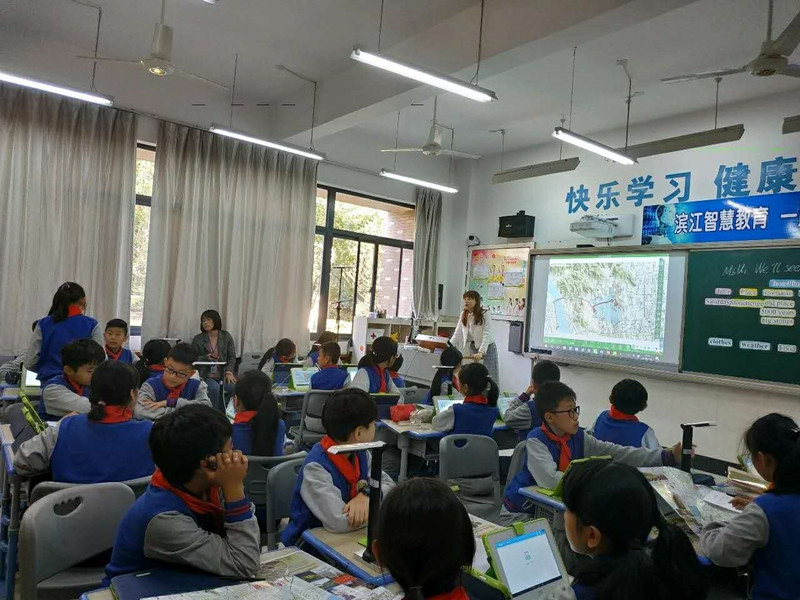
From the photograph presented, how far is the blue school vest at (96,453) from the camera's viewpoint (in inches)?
81.4

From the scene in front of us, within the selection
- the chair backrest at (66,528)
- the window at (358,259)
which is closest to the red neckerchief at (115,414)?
the chair backrest at (66,528)

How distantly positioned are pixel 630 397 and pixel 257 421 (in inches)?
74.8

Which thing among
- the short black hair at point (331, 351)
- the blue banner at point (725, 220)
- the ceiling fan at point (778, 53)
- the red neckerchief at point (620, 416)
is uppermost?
the ceiling fan at point (778, 53)

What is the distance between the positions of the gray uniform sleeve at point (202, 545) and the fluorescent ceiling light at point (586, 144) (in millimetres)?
3869

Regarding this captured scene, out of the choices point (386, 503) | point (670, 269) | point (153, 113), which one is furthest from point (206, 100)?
point (386, 503)

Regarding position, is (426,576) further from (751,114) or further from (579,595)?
(751,114)

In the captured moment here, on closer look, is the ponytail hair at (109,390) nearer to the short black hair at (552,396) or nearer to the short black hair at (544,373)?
the short black hair at (552,396)

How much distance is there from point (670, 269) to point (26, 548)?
593 centimetres

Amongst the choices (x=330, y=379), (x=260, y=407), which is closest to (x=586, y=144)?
(x=330, y=379)

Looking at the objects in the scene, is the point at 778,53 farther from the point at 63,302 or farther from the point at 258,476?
the point at 63,302

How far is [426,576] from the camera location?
1039 millimetres

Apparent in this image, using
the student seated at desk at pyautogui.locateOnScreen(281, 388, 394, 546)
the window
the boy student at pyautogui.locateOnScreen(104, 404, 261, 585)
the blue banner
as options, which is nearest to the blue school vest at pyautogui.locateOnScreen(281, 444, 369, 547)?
the student seated at desk at pyautogui.locateOnScreen(281, 388, 394, 546)

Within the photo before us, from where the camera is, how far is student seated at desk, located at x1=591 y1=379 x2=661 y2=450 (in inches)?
114

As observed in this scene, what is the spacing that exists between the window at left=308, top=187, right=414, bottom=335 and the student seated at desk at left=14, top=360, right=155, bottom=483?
5.29 metres
